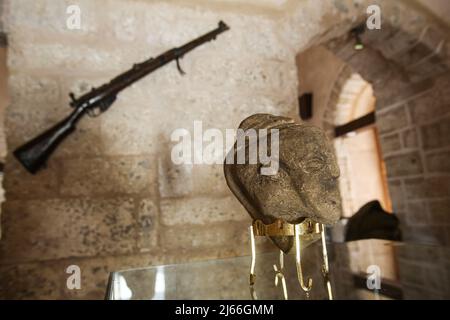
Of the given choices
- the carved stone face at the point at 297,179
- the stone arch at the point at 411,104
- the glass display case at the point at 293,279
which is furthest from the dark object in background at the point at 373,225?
the carved stone face at the point at 297,179

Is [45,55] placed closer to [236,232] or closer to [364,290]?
[236,232]

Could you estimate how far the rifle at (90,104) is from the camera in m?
1.17

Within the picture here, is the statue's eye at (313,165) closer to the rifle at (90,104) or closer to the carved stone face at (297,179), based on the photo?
the carved stone face at (297,179)

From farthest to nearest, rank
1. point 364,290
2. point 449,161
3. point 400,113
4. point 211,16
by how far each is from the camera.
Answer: point 400,113, point 449,161, point 211,16, point 364,290

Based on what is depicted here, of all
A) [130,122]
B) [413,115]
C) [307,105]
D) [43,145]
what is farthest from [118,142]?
[307,105]

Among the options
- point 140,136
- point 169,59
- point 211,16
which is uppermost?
point 211,16

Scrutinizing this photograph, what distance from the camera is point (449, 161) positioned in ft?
6.10

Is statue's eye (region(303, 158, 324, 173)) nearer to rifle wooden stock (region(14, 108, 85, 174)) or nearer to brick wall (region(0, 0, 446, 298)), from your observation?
brick wall (region(0, 0, 446, 298))

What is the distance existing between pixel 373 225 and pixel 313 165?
5.93 ft

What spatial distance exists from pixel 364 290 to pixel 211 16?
1.38m

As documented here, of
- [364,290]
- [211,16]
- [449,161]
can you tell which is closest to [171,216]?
[364,290]

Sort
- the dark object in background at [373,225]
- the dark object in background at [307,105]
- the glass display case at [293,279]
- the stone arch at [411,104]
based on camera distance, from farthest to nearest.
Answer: the dark object in background at [307,105]
the dark object in background at [373,225]
the stone arch at [411,104]
the glass display case at [293,279]

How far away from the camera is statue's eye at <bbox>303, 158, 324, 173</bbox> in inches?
21.1

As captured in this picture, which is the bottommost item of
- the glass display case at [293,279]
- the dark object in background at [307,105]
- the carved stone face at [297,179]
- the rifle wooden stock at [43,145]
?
the glass display case at [293,279]
